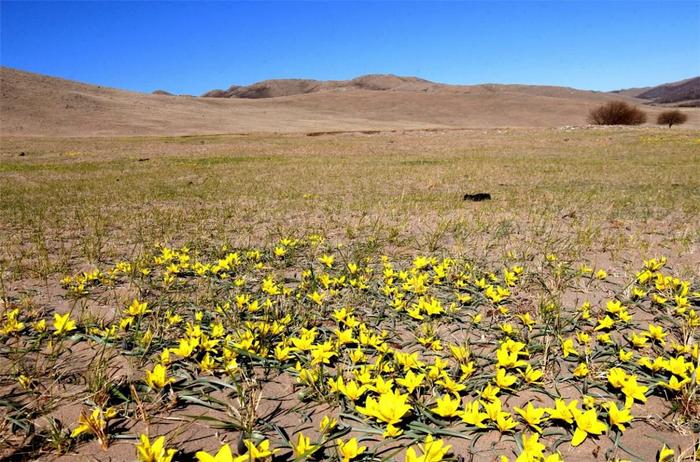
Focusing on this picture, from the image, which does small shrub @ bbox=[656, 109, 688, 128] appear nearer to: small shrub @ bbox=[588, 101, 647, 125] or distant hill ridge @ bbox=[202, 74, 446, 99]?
small shrub @ bbox=[588, 101, 647, 125]

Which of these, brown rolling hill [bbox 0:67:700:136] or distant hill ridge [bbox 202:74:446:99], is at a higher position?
distant hill ridge [bbox 202:74:446:99]

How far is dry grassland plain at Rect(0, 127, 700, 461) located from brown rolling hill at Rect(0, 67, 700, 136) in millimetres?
38295

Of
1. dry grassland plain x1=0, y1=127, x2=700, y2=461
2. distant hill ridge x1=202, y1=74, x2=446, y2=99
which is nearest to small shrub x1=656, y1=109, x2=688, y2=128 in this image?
dry grassland plain x1=0, y1=127, x2=700, y2=461

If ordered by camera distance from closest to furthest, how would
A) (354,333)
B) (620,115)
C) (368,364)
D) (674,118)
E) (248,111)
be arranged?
(368,364)
(354,333)
(620,115)
(674,118)
(248,111)

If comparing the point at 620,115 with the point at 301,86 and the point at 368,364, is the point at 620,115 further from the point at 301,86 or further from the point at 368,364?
the point at 301,86

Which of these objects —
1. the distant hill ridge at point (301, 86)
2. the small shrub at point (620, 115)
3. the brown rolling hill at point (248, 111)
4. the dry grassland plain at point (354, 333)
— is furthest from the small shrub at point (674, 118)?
the distant hill ridge at point (301, 86)

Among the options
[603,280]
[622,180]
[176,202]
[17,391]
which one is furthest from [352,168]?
[17,391]

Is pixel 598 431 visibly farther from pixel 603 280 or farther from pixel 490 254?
pixel 490 254

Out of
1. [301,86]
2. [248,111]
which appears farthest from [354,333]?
[301,86]

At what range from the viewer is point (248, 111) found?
62.9 meters

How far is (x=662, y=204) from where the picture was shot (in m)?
6.81

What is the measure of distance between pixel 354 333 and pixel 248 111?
6499 cm

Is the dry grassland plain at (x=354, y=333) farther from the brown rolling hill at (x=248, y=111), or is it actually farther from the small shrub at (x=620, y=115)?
the small shrub at (x=620, y=115)

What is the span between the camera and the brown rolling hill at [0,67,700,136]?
136 feet
